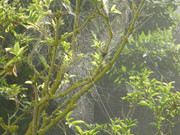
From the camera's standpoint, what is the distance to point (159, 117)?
1505mm

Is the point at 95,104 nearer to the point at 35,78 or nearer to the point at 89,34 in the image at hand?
the point at 89,34

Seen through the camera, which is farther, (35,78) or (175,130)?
(175,130)

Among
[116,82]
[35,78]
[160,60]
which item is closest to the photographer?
[35,78]

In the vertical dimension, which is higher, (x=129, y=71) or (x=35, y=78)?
(x=35, y=78)

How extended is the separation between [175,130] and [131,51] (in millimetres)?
1726

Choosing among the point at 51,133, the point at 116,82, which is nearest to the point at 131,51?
the point at 116,82

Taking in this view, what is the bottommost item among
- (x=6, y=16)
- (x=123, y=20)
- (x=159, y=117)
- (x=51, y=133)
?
(x=51, y=133)

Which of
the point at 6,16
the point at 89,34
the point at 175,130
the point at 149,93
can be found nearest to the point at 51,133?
the point at 89,34

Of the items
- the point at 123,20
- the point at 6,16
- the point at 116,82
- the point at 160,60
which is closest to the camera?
the point at 6,16

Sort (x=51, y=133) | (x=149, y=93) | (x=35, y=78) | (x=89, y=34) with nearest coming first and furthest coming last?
1. (x=35, y=78)
2. (x=149, y=93)
3. (x=51, y=133)
4. (x=89, y=34)

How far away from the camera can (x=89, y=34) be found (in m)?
2.87

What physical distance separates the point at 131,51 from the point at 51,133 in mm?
1716

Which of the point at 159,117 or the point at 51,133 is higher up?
the point at 159,117

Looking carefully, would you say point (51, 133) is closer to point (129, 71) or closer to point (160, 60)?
point (129, 71)
